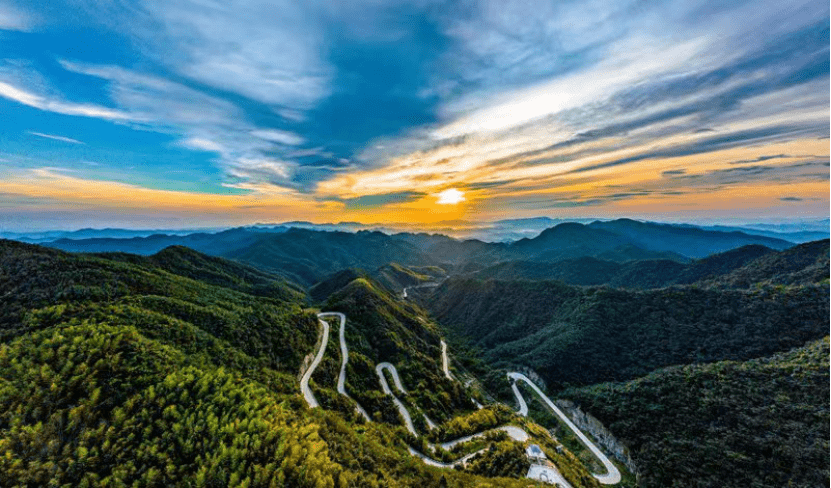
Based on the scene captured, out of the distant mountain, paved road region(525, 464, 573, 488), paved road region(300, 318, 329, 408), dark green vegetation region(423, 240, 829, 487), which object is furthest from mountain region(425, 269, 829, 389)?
paved road region(300, 318, 329, 408)

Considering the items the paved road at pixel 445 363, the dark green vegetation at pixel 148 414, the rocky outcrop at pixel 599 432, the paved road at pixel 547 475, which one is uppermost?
the dark green vegetation at pixel 148 414

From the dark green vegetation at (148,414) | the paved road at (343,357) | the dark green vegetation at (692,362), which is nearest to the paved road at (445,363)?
the dark green vegetation at (692,362)

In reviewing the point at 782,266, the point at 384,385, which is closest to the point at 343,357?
the point at 384,385

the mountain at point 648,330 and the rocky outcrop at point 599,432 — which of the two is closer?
the rocky outcrop at point 599,432

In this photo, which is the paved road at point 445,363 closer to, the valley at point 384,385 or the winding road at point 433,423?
the valley at point 384,385

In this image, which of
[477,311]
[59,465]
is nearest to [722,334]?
[477,311]

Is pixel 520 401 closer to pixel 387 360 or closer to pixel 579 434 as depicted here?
pixel 579 434
